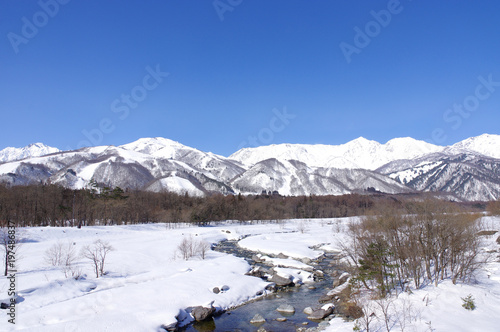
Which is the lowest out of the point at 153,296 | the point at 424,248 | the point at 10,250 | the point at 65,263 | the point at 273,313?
the point at 273,313

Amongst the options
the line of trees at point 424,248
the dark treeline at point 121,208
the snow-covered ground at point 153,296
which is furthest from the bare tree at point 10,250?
the dark treeline at point 121,208

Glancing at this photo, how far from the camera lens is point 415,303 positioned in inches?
653

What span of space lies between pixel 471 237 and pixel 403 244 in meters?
3.84

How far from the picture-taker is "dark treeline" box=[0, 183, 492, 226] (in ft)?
231

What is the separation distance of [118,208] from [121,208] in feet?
3.16

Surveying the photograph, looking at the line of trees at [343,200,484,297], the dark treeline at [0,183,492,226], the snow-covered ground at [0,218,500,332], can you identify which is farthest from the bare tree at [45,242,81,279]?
the dark treeline at [0,183,492,226]

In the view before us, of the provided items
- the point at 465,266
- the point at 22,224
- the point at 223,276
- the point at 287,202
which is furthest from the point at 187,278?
the point at 287,202

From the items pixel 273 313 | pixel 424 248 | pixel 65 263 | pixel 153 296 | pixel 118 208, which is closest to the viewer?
pixel 424 248

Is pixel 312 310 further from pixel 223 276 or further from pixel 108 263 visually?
pixel 108 263

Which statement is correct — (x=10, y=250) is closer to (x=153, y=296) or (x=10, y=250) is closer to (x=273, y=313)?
(x=153, y=296)

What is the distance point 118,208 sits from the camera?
86250 mm

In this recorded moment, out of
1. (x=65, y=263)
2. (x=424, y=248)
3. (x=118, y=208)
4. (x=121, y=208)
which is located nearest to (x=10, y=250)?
(x=65, y=263)

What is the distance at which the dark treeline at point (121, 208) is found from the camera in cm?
7031

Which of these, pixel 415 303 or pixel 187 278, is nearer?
pixel 415 303
